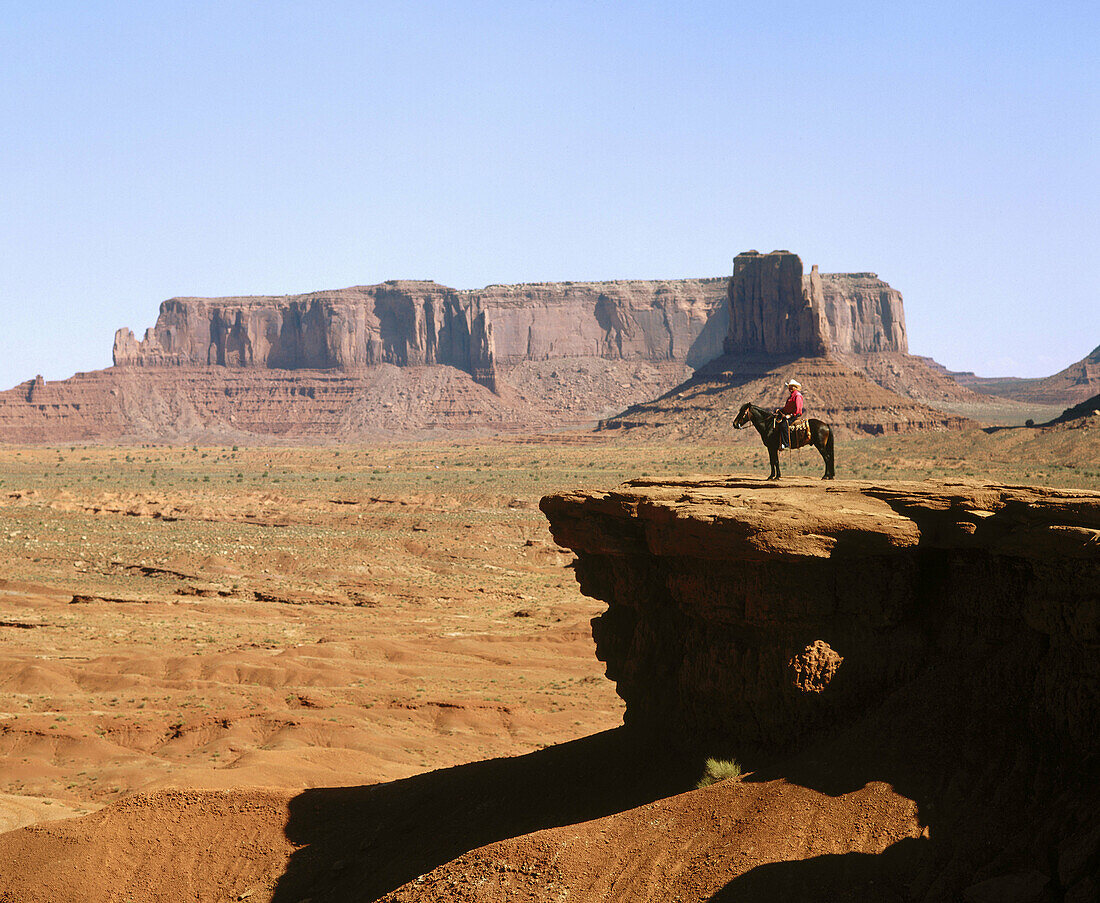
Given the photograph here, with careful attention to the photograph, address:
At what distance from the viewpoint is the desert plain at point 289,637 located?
16.7m

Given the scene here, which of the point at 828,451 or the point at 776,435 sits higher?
the point at 776,435

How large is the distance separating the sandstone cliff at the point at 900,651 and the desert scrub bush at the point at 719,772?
0.37 m

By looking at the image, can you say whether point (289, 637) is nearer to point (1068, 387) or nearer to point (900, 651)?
point (900, 651)

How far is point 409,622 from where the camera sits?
29.9 metres

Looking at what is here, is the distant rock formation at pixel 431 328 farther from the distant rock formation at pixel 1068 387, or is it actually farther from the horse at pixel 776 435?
the horse at pixel 776 435

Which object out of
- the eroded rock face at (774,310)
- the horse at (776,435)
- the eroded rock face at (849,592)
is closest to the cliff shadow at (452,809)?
the eroded rock face at (849,592)

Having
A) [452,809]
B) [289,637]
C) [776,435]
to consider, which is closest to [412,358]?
[289,637]

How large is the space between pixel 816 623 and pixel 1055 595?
2322 mm

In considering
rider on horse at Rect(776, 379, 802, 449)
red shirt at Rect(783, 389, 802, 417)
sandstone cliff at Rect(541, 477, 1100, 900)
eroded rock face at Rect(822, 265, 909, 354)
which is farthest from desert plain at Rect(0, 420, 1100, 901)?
eroded rock face at Rect(822, 265, 909, 354)

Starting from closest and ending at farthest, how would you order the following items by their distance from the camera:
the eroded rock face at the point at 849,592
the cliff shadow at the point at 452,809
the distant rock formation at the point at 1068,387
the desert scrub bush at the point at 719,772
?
the eroded rock face at the point at 849,592 → the desert scrub bush at the point at 719,772 → the cliff shadow at the point at 452,809 → the distant rock formation at the point at 1068,387

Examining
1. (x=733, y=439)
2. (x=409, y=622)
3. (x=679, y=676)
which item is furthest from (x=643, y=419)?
(x=679, y=676)

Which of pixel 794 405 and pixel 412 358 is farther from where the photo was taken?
pixel 412 358

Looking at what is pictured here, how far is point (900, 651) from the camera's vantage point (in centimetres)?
1073

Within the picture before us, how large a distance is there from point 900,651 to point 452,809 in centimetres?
535
